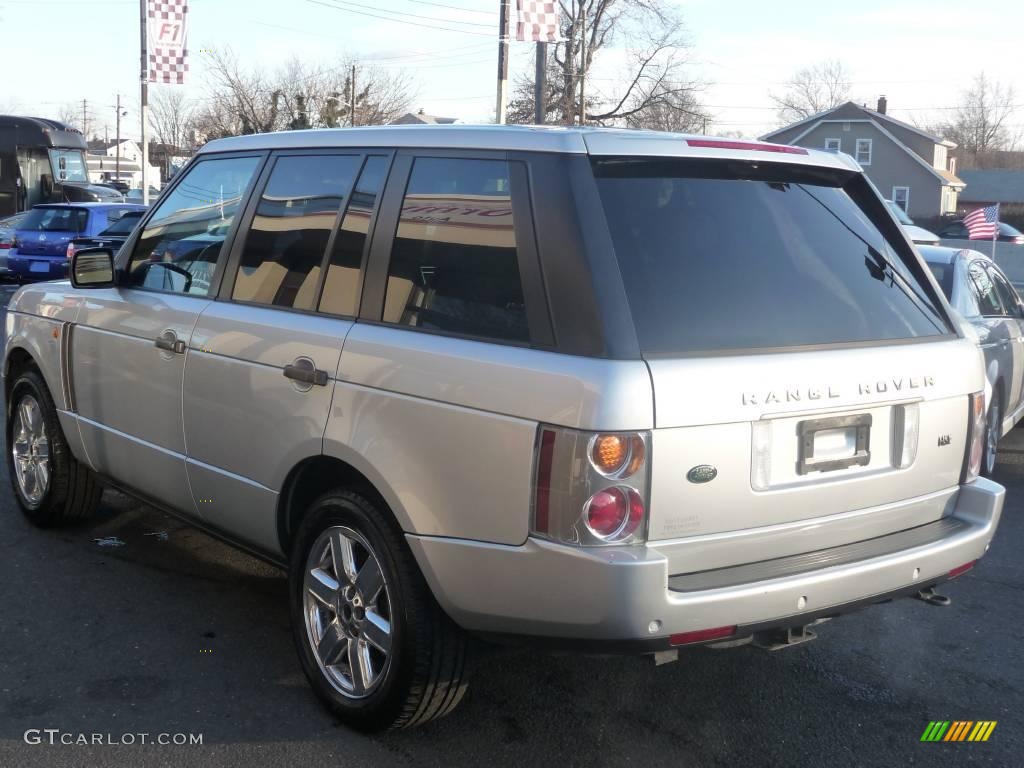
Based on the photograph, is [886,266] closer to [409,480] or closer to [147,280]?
[409,480]

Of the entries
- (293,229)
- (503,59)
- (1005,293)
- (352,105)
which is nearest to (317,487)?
(293,229)

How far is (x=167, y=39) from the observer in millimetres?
24172

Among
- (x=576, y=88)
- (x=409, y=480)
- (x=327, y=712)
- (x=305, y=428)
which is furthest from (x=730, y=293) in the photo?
(x=576, y=88)

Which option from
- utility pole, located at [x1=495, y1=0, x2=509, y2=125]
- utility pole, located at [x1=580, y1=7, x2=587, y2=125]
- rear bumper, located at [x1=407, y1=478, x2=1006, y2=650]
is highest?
utility pole, located at [x1=580, y1=7, x2=587, y2=125]

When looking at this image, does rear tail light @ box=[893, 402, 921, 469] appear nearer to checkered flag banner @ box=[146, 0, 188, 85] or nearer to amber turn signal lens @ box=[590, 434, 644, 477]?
amber turn signal lens @ box=[590, 434, 644, 477]

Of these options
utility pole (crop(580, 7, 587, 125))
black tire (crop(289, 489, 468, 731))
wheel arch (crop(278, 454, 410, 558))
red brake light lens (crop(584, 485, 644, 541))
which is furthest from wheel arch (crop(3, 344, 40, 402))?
utility pole (crop(580, 7, 587, 125))

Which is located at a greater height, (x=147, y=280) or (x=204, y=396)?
(x=147, y=280)

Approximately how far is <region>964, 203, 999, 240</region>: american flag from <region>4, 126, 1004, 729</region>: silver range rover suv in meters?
20.2

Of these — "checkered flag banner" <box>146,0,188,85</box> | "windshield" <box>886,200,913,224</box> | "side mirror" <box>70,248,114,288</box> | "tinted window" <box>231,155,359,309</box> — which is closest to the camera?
"tinted window" <box>231,155,359,309</box>

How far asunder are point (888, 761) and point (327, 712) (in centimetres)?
183

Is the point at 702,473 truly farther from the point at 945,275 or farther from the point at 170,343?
the point at 945,275

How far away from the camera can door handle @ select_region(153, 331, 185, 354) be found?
441 centimetres

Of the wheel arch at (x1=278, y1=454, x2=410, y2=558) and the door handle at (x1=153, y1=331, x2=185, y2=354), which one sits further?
the door handle at (x1=153, y1=331, x2=185, y2=354)

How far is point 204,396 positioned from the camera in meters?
4.27
